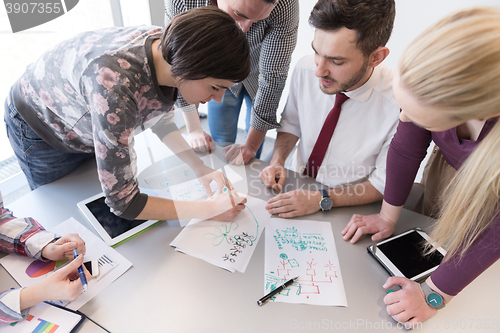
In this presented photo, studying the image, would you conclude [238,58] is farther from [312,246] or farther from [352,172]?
[352,172]

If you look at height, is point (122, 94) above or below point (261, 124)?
above

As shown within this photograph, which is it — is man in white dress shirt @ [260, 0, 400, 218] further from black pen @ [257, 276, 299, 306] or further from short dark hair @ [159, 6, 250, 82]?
short dark hair @ [159, 6, 250, 82]

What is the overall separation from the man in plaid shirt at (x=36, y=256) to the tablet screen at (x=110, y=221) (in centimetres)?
9

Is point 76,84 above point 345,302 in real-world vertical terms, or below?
above

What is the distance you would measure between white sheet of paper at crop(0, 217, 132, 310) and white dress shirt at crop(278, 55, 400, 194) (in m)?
0.74

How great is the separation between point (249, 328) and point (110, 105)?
22.8 inches

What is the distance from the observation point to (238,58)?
0.73 metres

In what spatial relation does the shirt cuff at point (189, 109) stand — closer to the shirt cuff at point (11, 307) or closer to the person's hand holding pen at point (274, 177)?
the person's hand holding pen at point (274, 177)

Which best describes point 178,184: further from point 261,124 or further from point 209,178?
point 261,124

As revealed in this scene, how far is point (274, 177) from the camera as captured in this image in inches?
41.3

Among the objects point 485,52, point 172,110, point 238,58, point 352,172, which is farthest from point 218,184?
point 485,52

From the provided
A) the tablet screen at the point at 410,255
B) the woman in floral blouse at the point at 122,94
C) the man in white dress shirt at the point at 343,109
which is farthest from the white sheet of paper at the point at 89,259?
the tablet screen at the point at 410,255

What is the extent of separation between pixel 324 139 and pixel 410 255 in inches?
20.3
